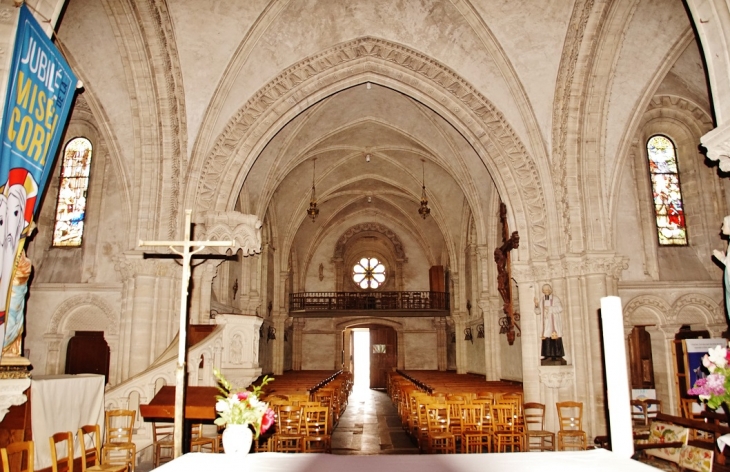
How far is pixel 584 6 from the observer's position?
36.6ft

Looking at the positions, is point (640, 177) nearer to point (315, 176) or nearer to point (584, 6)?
point (584, 6)

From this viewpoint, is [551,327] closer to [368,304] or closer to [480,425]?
Result: [480,425]

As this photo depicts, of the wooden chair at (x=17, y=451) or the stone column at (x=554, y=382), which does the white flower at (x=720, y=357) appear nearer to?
the wooden chair at (x=17, y=451)

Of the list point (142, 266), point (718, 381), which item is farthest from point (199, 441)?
point (718, 381)

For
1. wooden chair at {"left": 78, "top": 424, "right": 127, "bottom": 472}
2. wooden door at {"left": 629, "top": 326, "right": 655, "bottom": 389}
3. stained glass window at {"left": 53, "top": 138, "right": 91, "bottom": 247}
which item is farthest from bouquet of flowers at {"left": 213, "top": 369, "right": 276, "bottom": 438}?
wooden door at {"left": 629, "top": 326, "right": 655, "bottom": 389}

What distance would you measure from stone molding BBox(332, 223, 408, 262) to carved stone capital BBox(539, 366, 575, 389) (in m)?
17.2

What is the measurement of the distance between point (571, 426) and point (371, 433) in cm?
404

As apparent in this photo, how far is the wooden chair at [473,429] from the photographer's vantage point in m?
8.71

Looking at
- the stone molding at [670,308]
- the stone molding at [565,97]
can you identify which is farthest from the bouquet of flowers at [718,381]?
the stone molding at [670,308]

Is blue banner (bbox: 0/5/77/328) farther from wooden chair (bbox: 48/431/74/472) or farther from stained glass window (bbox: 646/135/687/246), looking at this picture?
stained glass window (bbox: 646/135/687/246)

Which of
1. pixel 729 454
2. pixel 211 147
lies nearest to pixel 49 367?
pixel 211 147

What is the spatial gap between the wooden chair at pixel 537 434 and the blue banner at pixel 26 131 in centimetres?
735

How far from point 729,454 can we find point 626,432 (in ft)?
12.5

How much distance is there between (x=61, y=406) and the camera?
641 centimetres
